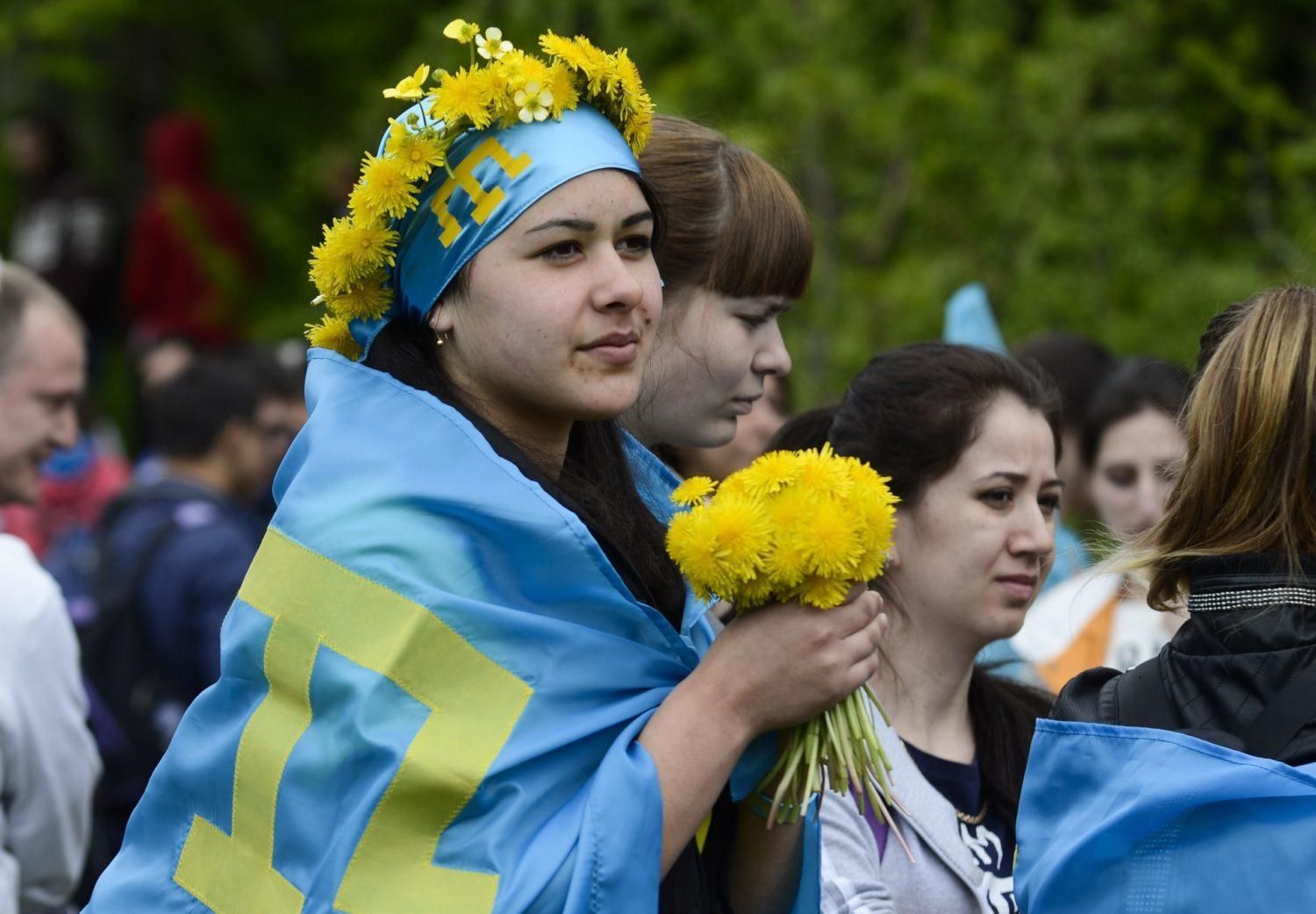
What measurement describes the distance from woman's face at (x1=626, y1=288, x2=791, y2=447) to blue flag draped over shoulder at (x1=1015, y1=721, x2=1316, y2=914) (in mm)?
1120

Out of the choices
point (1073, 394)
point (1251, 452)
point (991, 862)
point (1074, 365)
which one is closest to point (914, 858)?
point (991, 862)

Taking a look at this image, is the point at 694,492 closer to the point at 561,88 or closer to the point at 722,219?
the point at 561,88

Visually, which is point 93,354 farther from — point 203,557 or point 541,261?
point 541,261

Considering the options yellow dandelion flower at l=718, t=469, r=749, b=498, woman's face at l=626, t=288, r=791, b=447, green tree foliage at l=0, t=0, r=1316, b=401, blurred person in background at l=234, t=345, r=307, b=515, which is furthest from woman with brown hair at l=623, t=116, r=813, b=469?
blurred person in background at l=234, t=345, r=307, b=515

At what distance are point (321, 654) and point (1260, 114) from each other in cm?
600

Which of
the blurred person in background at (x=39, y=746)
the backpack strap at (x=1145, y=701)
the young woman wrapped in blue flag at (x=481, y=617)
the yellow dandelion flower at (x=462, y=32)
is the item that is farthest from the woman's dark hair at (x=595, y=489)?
the blurred person in background at (x=39, y=746)

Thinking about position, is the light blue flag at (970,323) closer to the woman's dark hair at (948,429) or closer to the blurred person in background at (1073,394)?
the blurred person in background at (1073,394)

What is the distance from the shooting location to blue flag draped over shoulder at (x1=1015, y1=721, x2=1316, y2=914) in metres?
2.22

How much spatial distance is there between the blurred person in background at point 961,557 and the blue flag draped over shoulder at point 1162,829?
0.84 metres

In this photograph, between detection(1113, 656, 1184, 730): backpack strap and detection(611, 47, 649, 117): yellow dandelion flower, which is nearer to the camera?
detection(1113, 656, 1184, 730): backpack strap

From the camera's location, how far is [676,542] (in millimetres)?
2543

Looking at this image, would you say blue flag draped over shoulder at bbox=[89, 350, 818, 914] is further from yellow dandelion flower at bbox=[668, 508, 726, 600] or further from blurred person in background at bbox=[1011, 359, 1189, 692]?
blurred person in background at bbox=[1011, 359, 1189, 692]

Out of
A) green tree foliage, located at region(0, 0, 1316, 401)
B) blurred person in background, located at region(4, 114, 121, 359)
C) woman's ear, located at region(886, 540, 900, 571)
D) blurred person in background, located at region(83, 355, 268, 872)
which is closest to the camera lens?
woman's ear, located at region(886, 540, 900, 571)

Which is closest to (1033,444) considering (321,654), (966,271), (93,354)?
(321,654)
